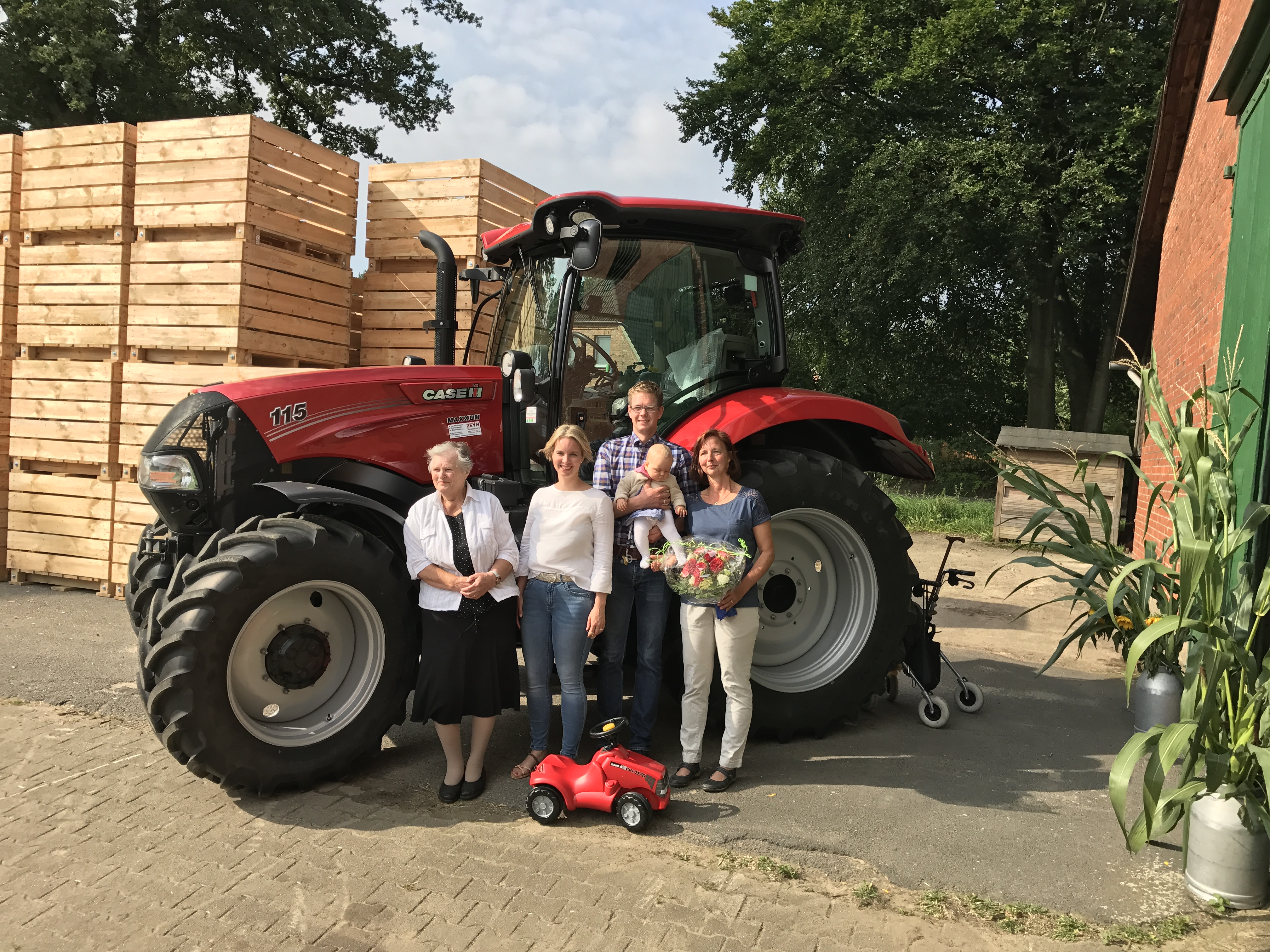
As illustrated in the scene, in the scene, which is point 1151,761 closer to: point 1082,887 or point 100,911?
point 1082,887

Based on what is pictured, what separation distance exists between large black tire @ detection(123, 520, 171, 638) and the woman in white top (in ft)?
5.51

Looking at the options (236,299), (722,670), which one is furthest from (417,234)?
(722,670)

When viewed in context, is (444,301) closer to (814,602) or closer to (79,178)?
(814,602)

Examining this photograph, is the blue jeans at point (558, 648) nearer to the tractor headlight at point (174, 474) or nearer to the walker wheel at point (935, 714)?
the tractor headlight at point (174, 474)

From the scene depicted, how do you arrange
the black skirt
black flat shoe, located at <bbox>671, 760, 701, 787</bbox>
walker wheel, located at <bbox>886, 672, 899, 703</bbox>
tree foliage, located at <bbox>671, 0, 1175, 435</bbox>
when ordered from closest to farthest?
1. the black skirt
2. black flat shoe, located at <bbox>671, 760, 701, 787</bbox>
3. walker wheel, located at <bbox>886, 672, 899, 703</bbox>
4. tree foliage, located at <bbox>671, 0, 1175, 435</bbox>

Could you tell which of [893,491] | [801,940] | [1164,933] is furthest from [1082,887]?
[893,491]

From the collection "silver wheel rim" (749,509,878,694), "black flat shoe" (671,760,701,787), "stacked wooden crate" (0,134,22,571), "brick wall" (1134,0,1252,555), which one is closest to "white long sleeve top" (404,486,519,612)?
"black flat shoe" (671,760,701,787)

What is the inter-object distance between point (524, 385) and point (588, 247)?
70 centimetres

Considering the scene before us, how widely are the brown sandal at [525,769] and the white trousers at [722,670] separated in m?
0.63

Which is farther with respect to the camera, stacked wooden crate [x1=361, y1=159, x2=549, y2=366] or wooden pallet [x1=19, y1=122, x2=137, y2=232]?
wooden pallet [x1=19, y1=122, x2=137, y2=232]

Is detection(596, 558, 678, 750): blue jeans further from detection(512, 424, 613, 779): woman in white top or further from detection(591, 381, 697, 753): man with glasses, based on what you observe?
detection(512, 424, 613, 779): woman in white top

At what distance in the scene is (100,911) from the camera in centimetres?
277

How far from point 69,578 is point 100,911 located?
5.75 m

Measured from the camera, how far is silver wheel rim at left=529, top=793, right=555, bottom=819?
3.46 meters
